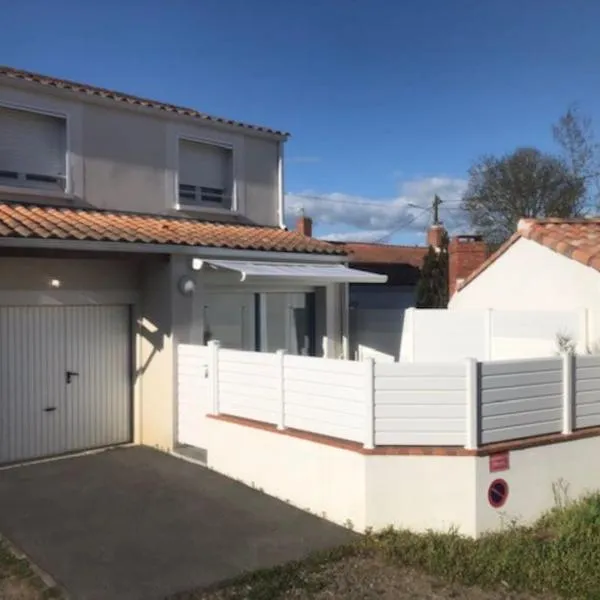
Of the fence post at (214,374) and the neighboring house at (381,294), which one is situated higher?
the neighboring house at (381,294)

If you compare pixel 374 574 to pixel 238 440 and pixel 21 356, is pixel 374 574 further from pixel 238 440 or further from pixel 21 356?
pixel 21 356

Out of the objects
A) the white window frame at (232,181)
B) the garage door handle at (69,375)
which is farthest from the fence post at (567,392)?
the white window frame at (232,181)

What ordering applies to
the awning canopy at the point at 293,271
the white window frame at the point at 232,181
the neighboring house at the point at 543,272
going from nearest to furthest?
the awning canopy at the point at 293,271 → the neighboring house at the point at 543,272 → the white window frame at the point at 232,181

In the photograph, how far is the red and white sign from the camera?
9.35 metres

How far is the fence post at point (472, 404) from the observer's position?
30.4ft

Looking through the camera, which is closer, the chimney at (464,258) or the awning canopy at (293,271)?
the awning canopy at (293,271)

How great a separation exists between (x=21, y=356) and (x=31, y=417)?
115 cm

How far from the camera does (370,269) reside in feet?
119

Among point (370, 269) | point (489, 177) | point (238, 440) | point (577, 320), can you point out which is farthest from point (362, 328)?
point (489, 177)

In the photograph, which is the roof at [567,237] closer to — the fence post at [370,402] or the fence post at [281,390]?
the fence post at [370,402]

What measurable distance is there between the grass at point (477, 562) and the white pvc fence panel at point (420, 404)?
1.30 meters

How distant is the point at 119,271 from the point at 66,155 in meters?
3.12

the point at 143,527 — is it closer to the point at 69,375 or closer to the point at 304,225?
the point at 69,375

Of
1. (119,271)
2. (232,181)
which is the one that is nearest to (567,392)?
(119,271)
